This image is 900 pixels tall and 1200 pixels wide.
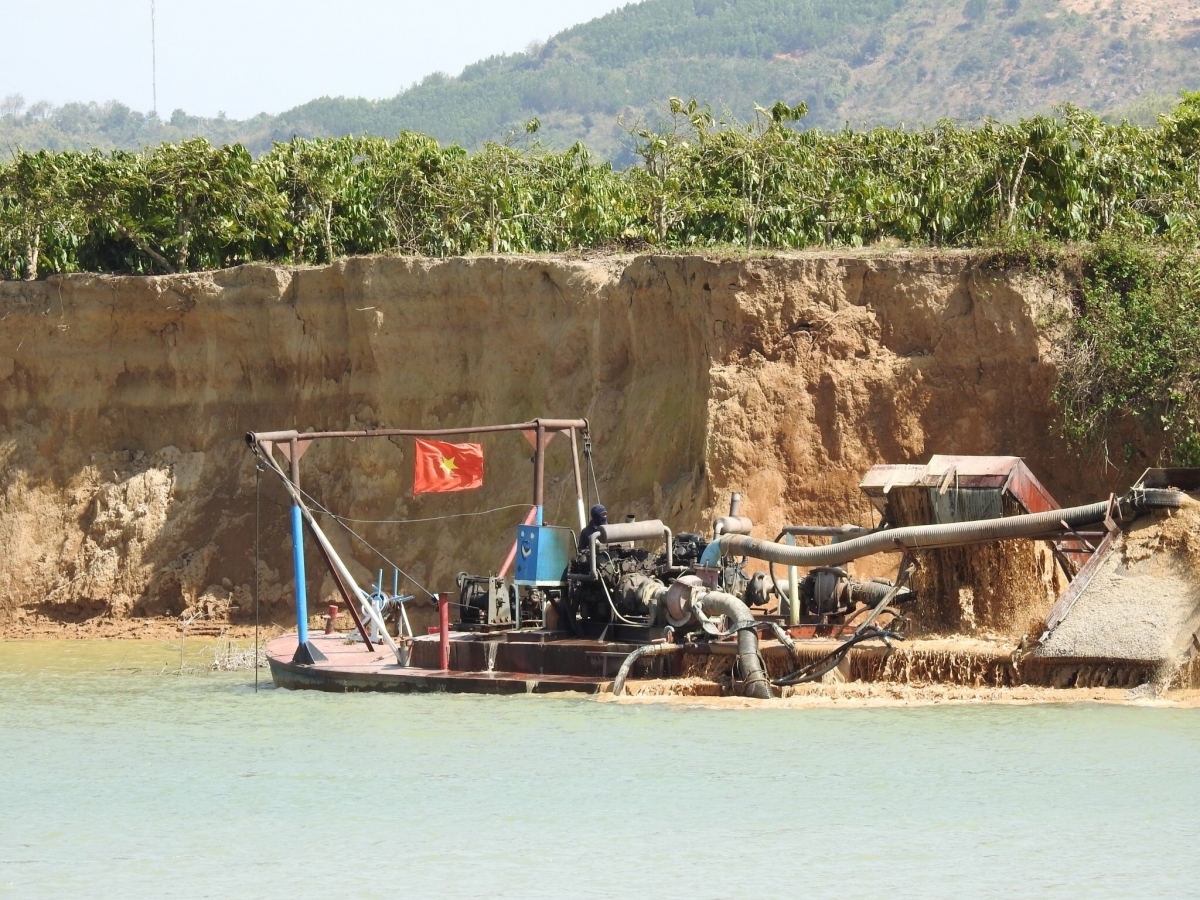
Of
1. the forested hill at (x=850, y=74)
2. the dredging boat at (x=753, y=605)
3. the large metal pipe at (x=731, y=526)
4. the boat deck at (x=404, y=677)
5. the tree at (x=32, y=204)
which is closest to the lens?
the dredging boat at (x=753, y=605)

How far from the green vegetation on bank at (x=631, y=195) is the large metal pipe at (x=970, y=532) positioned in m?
10.9

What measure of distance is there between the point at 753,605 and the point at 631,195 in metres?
16.5

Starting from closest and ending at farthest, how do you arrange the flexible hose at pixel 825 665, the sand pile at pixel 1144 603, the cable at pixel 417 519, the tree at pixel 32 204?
the sand pile at pixel 1144 603 → the flexible hose at pixel 825 665 → the cable at pixel 417 519 → the tree at pixel 32 204

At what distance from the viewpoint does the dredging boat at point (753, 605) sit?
17.9 meters

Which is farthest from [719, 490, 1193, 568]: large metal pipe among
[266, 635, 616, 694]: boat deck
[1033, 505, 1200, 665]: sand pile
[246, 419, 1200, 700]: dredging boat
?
[266, 635, 616, 694]: boat deck

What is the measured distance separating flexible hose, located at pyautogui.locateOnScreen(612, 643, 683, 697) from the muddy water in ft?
1.20

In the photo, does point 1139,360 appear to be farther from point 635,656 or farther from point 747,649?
point 635,656

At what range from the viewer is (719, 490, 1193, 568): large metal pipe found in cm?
1819

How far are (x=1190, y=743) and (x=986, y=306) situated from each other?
12550 millimetres

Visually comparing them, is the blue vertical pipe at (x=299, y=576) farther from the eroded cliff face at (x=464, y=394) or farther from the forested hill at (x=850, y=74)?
the forested hill at (x=850, y=74)

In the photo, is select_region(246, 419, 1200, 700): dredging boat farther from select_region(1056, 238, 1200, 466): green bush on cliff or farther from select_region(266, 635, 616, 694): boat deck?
select_region(1056, 238, 1200, 466): green bush on cliff

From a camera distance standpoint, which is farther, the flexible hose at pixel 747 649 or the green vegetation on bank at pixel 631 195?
the green vegetation on bank at pixel 631 195

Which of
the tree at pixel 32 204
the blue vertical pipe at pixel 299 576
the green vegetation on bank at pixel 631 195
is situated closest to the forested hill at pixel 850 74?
the green vegetation on bank at pixel 631 195

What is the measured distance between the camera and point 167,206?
3425 cm
